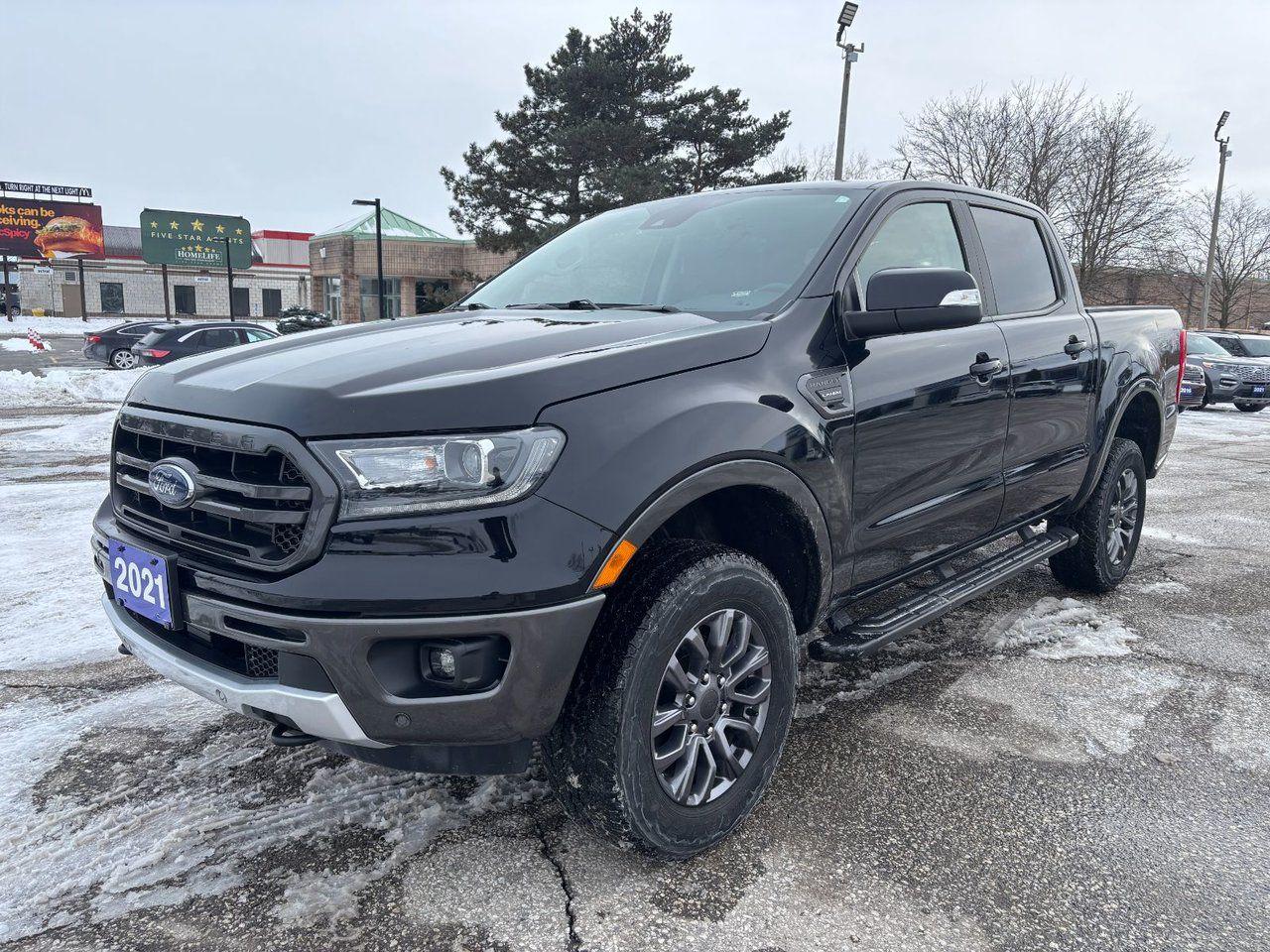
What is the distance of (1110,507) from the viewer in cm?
451

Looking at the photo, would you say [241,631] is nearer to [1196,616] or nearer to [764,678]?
[764,678]

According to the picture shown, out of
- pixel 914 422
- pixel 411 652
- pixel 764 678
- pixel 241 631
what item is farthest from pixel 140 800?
pixel 914 422

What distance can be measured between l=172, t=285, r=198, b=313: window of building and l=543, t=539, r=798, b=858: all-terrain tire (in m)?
71.1

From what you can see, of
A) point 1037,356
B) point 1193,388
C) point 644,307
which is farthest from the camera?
point 1193,388

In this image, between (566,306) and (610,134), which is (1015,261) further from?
(610,134)

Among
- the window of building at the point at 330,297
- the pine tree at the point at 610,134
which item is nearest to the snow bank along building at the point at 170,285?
the window of building at the point at 330,297

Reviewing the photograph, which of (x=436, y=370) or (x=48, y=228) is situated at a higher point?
(x=48, y=228)

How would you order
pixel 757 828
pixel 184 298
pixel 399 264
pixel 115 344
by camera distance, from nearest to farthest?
pixel 757 828 < pixel 115 344 < pixel 399 264 < pixel 184 298

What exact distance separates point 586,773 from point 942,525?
67.3 inches

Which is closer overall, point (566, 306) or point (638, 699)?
point (638, 699)

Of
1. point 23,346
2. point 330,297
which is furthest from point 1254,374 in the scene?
point 330,297

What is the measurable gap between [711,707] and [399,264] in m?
46.2

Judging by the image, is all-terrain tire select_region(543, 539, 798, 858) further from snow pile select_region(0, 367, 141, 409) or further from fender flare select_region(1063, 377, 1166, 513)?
snow pile select_region(0, 367, 141, 409)

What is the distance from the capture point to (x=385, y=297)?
152ft
